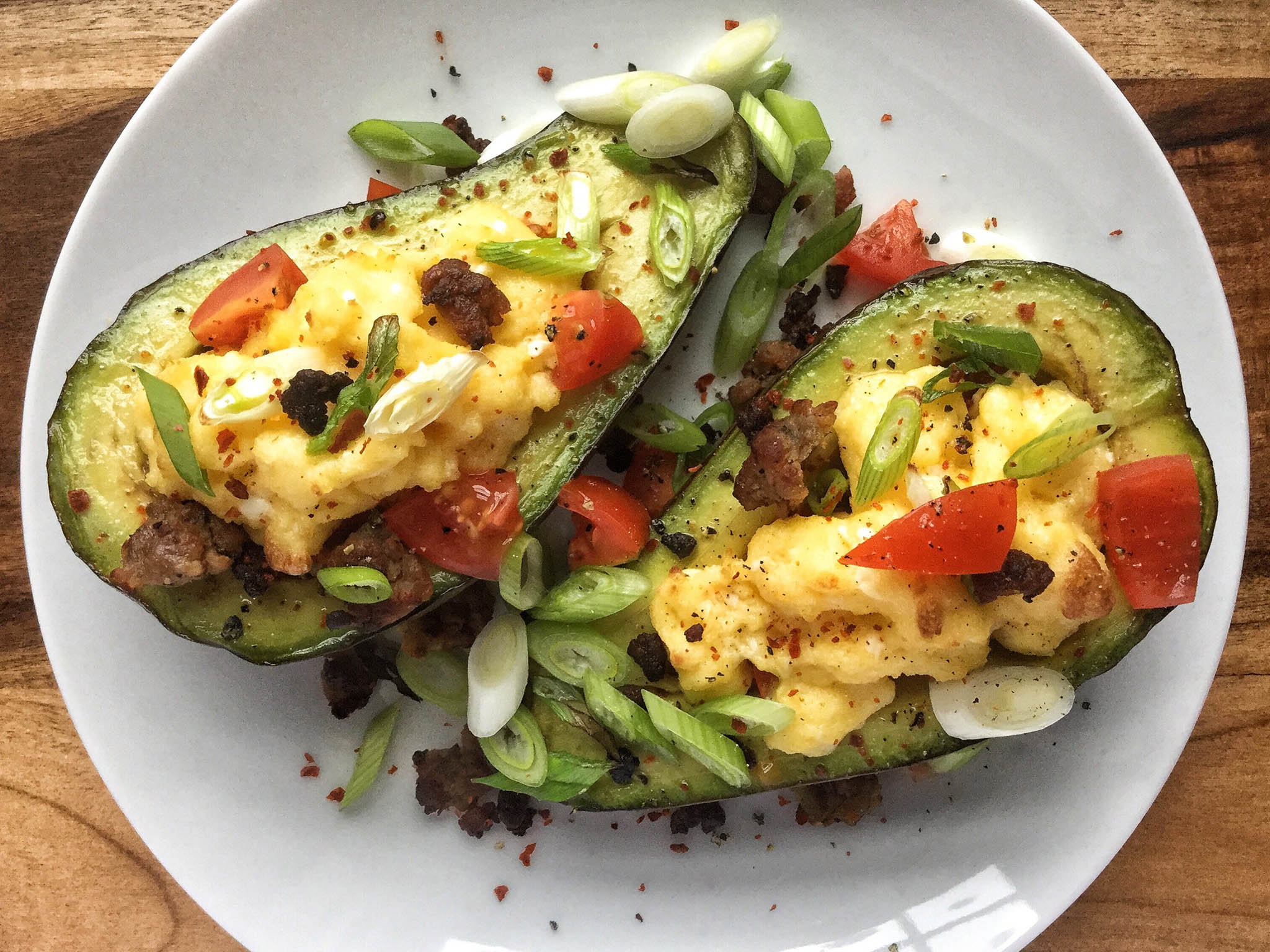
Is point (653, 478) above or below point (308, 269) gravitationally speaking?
below

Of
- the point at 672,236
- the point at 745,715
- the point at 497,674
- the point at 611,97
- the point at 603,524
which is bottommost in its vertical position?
the point at 497,674

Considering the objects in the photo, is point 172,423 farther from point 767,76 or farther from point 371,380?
point 767,76

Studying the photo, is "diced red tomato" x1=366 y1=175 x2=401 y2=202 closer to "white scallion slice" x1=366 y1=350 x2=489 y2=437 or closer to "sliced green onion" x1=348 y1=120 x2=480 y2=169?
"sliced green onion" x1=348 y1=120 x2=480 y2=169

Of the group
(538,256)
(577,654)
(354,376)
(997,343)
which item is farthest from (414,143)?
(997,343)

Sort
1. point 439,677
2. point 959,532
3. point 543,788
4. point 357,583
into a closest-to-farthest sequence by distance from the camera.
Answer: point 959,532, point 357,583, point 543,788, point 439,677

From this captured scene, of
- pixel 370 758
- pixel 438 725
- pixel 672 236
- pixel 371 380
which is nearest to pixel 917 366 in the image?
pixel 672 236

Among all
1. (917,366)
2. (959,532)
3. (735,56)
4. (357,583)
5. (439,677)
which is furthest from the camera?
(439,677)

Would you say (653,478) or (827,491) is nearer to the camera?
(827,491)
